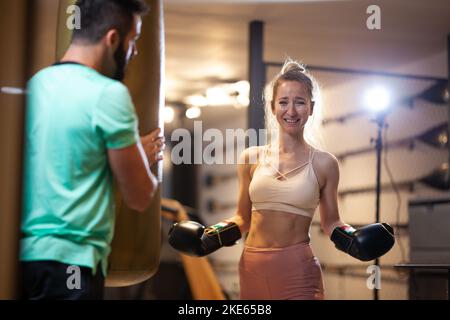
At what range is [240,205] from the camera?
7.29 ft

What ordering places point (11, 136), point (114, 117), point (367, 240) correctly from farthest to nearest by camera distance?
point (367, 240) → point (114, 117) → point (11, 136)

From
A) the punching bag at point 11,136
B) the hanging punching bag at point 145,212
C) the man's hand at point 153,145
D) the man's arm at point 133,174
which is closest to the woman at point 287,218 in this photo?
the hanging punching bag at point 145,212

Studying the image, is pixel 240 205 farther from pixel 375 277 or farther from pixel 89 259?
pixel 89 259

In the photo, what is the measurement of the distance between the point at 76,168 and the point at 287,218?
791 millimetres

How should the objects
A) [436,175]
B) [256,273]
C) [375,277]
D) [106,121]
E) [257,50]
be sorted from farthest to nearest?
[436,175] < [257,50] < [375,277] < [256,273] < [106,121]

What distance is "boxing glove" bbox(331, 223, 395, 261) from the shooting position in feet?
6.63

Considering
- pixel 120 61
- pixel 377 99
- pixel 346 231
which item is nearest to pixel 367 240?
pixel 346 231

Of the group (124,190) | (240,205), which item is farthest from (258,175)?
(124,190)

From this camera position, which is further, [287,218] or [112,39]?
[287,218]

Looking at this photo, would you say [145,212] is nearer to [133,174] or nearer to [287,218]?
[133,174]

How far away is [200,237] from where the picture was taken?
2162 mm

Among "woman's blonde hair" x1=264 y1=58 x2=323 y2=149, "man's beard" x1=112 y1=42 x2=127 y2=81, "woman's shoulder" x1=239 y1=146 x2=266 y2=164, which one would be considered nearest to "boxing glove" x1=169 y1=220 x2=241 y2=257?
"woman's shoulder" x1=239 y1=146 x2=266 y2=164

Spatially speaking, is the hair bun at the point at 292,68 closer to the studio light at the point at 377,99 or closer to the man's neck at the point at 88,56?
the man's neck at the point at 88,56
